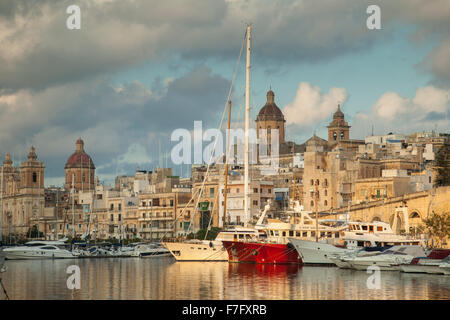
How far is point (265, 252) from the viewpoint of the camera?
6844 cm

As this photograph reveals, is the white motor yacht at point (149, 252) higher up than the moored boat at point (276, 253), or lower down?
lower down

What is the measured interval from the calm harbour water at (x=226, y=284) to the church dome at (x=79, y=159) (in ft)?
360

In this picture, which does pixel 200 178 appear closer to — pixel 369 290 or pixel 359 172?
pixel 359 172

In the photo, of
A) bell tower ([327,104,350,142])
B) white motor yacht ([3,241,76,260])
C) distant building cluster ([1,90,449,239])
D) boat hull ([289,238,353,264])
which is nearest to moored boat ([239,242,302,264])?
boat hull ([289,238,353,264])

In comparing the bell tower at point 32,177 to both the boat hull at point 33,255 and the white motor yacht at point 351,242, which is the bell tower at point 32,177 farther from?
the white motor yacht at point 351,242

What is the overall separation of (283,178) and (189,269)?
60.5m

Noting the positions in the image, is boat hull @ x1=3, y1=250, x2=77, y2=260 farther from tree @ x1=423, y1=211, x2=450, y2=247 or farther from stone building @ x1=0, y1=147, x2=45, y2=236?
stone building @ x1=0, y1=147, x2=45, y2=236

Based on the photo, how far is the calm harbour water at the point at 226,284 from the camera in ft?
140

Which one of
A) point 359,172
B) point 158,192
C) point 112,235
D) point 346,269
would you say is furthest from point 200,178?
point 346,269

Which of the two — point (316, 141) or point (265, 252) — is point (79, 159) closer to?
point (316, 141)

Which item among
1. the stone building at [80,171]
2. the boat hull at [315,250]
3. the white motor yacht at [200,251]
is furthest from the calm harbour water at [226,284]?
the stone building at [80,171]
